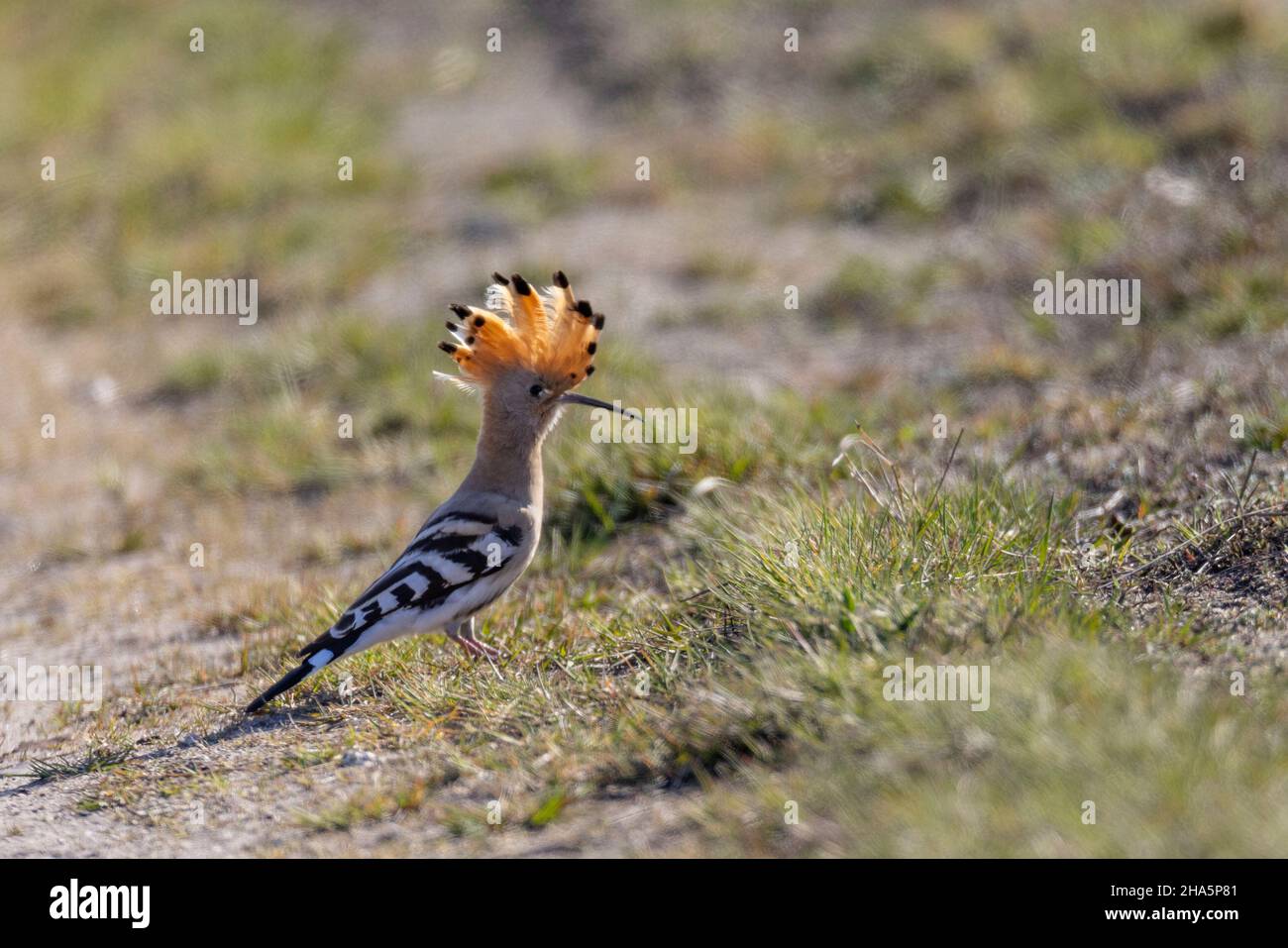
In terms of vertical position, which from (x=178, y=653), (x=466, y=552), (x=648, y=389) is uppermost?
(x=648, y=389)

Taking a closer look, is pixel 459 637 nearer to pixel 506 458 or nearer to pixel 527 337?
pixel 506 458

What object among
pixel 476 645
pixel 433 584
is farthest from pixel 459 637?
pixel 433 584

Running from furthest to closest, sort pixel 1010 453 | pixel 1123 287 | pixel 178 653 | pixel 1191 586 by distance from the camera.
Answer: pixel 1123 287, pixel 1010 453, pixel 178 653, pixel 1191 586

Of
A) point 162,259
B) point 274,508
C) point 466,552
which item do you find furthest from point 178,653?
point 162,259

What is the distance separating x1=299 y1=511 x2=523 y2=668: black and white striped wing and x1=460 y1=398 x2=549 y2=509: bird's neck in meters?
0.20

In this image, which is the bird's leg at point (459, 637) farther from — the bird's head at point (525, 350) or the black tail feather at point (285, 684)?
the bird's head at point (525, 350)

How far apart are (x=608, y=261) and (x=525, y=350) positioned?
183 inches

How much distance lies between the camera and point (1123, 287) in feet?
23.9

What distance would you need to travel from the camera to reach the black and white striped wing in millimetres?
3988

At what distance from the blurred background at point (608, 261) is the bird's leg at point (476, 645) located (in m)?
0.72

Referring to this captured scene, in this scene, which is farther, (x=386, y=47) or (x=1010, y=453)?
(x=386, y=47)

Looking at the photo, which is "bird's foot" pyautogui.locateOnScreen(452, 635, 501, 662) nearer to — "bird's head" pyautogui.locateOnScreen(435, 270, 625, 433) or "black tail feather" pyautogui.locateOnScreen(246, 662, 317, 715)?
"black tail feather" pyautogui.locateOnScreen(246, 662, 317, 715)
